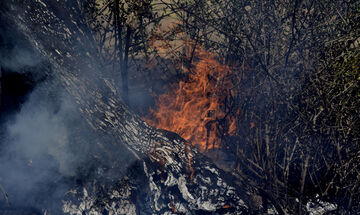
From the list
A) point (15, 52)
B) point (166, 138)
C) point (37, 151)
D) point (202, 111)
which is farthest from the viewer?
point (202, 111)

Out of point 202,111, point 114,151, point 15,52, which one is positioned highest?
point 15,52

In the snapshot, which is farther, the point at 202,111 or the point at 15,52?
the point at 202,111

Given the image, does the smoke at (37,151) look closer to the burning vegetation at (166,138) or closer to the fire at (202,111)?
the burning vegetation at (166,138)

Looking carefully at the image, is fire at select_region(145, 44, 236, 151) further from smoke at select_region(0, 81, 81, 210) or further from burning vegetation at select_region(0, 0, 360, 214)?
smoke at select_region(0, 81, 81, 210)

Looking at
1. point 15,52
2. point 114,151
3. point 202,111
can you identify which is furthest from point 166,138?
point 15,52

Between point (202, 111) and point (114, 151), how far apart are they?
247cm

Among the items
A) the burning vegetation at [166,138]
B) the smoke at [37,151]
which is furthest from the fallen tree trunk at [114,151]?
the smoke at [37,151]

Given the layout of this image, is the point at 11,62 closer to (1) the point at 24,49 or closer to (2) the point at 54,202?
(1) the point at 24,49

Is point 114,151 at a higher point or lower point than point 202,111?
lower

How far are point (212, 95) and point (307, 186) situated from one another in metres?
2.03

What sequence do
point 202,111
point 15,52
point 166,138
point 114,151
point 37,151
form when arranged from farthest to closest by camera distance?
point 202,111 → point 166,138 → point 114,151 → point 37,151 → point 15,52

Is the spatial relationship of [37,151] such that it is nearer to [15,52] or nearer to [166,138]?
[15,52]

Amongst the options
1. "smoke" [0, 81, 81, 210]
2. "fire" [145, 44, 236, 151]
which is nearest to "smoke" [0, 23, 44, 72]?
"smoke" [0, 81, 81, 210]

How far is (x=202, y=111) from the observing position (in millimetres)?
4805
